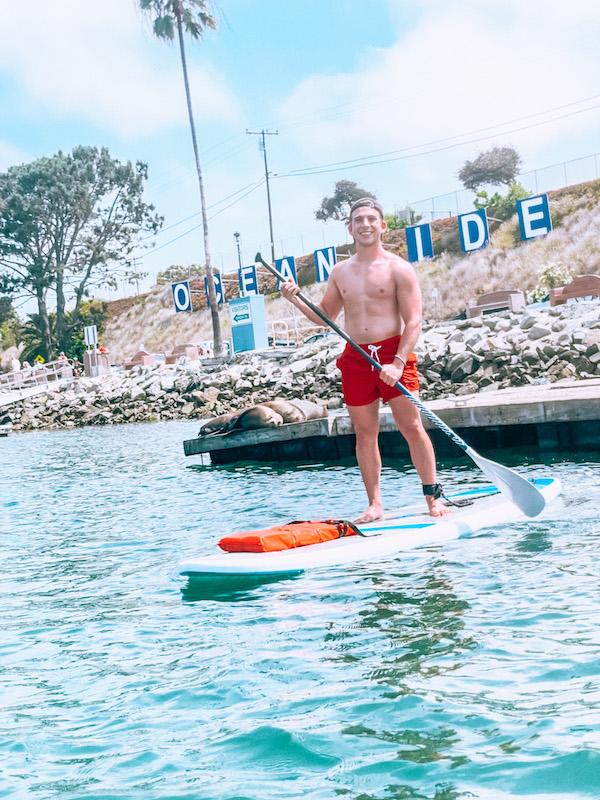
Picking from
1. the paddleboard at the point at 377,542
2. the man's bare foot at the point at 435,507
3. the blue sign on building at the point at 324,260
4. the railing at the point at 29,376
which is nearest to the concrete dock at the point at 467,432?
the paddleboard at the point at 377,542

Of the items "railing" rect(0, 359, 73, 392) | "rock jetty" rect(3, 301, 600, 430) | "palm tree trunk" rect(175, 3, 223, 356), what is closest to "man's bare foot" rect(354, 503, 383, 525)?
"rock jetty" rect(3, 301, 600, 430)

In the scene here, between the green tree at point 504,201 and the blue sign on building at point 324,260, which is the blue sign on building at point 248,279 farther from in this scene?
the green tree at point 504,201

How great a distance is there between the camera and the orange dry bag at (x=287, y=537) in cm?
533

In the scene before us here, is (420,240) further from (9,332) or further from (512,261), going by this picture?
(9,332)

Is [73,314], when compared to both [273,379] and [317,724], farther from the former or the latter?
[317,724]

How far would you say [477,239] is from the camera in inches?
1132

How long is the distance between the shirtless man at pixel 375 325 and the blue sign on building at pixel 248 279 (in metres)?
32.0

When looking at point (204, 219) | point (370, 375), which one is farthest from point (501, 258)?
point (370, 375)

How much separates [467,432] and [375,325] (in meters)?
5.25

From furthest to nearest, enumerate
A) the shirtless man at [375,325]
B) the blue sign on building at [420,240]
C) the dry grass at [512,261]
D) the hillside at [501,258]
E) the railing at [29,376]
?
the hillside at [501,258]
the dry grass at [512,261]
the railing at [29,376]
the blue sign on building at [420,240]
the shirtless man at [375,325]

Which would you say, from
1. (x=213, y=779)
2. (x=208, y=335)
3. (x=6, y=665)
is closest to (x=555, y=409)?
(x=6, y=665)

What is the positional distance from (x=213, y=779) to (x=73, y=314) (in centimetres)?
5734

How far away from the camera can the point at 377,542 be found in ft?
17.7

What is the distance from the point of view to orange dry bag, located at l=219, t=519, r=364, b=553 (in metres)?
5.33
